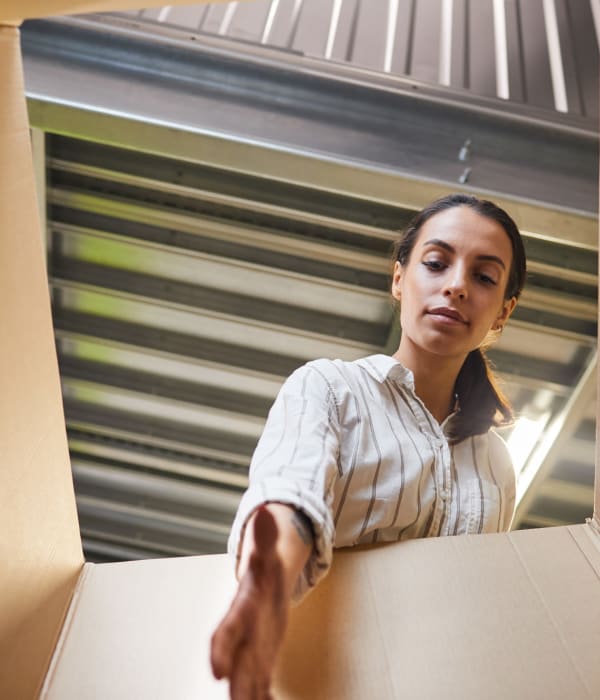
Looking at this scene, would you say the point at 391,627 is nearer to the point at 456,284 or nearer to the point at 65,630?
the point at 65,630

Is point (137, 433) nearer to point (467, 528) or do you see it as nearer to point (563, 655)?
point (467, 528)

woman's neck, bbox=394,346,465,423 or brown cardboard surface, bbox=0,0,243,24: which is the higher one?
brown cardboard surface, bbox=0,0,243,24

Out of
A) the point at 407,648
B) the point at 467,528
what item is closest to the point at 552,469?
the point at 467,528

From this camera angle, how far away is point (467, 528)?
974mm

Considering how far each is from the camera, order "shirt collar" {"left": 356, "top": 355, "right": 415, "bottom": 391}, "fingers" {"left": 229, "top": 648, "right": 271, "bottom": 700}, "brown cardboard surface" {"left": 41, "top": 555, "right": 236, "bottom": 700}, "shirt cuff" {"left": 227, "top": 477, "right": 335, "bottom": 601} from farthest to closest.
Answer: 1. "shirt collar" {"left": 356, "top": 355, "right": 415, "bottom": 391}
2. "brown cardboard surface" {"left": 41, "top": 555, "right": 236, "bottom": 700}
3. "shirt cuff" {"left": 227, "top": 477, "right": 335, "bottom": 601}
4. "fingers" {"left": 229, "top": 648, "right": 271, "bottom": 700}

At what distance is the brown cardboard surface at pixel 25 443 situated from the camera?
81 centimetres

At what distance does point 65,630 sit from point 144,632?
0.34 ft

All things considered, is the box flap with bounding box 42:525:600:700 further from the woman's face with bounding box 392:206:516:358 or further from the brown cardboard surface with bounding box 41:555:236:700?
the woman's face with bounding box 392:206:516:358

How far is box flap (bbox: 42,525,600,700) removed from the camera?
72 cm

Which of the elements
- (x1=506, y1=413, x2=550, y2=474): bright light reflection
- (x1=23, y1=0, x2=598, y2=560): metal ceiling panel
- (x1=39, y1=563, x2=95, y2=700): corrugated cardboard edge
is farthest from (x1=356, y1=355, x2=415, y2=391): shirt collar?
(x1=506, y1=413, x2=550, y2=474): bright light reflection

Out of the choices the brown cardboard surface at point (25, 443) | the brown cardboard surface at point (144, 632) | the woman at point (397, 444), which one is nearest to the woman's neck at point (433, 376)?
the woman at point (397, 444)

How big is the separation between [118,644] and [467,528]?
1.57 feet

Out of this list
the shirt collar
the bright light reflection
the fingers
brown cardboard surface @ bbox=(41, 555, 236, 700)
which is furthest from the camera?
the bright light reflection

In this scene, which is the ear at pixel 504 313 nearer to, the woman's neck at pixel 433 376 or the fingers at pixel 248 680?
the woman's neck at pixel 433 376
